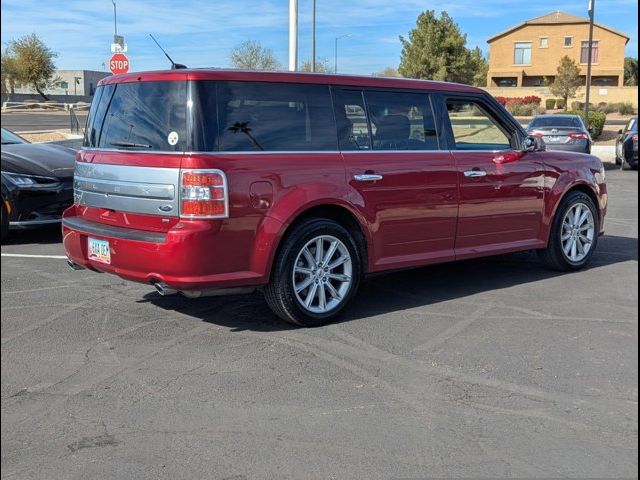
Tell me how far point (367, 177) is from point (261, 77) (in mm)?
1146

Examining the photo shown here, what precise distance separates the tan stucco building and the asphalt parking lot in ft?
222

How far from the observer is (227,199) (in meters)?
4.83

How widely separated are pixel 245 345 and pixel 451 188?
7.76 feet

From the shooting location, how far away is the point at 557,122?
20.7 metres

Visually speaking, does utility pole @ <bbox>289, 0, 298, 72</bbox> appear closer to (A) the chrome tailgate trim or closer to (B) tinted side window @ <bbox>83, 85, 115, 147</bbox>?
(B) tinted side window @ <bbox>83, 85, 115, 147</bbox>

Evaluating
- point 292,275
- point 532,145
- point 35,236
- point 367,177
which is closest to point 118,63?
point 35,236

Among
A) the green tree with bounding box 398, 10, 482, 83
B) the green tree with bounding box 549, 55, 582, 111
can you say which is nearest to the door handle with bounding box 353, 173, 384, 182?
the green tree with bounding box 398, 10, 482, 83

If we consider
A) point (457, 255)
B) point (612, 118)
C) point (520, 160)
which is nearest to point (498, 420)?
point (457, 255)

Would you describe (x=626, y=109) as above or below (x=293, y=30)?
above

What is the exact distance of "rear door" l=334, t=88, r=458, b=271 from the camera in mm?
5641

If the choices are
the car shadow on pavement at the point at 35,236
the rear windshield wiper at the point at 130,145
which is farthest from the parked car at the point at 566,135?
the rear windshield wiper at the point at 130,145

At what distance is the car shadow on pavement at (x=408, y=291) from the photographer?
5.74m

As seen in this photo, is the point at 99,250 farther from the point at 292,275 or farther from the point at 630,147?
the point at 630,147

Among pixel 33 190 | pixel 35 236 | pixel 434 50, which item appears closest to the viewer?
pixel 33 190
